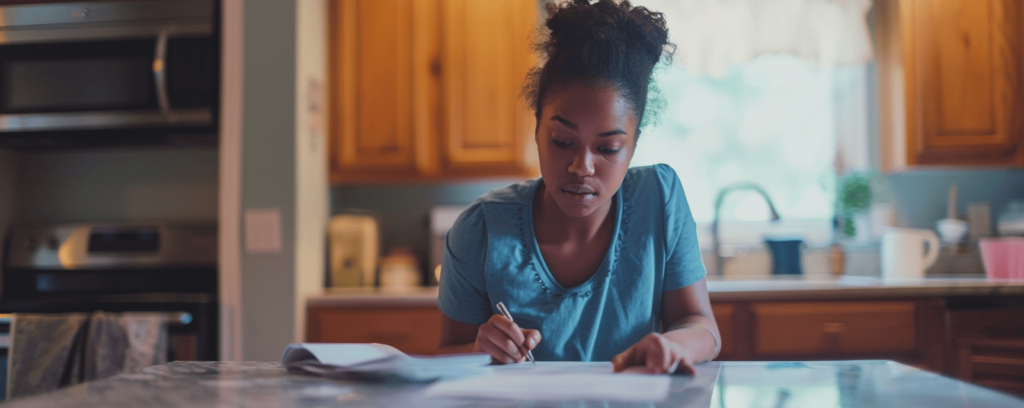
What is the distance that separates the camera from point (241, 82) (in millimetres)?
2295

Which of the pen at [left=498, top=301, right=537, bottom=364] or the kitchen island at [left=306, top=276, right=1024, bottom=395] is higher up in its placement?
the pen at [left=498, top=301, right=537, bottom=364]

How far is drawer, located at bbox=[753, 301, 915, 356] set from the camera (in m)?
2.11

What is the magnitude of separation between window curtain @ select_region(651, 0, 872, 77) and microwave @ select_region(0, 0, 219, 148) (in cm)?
187

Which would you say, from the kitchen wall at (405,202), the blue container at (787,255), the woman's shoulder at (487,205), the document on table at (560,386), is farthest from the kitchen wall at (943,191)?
the document on table at (560,386)

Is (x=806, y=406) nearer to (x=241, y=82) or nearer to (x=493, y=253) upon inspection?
(x=493, y=253)

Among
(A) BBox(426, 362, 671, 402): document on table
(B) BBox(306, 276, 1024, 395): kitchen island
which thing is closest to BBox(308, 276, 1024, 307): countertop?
(B) BBox(306, 276, 1024, 395): kitchen island

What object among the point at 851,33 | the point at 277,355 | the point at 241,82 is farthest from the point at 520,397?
the point at 851,33

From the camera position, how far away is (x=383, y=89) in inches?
99.7

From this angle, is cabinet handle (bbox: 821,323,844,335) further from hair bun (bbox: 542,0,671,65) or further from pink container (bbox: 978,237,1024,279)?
hair bun (bbox: 542,0,671,65)

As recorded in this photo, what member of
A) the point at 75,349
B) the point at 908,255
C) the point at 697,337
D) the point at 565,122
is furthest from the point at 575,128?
the point at 908,255

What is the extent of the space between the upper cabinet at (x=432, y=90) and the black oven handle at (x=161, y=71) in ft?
1.93

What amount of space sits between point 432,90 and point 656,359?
1974 mm

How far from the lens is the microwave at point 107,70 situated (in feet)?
7.39

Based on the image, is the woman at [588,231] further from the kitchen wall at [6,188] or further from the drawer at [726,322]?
the kitchen wall at [6,188]
